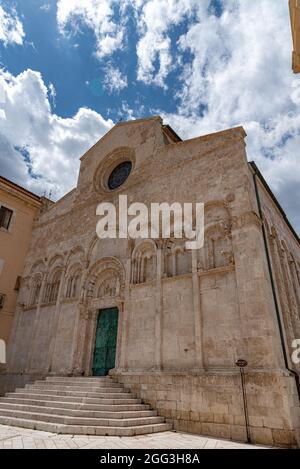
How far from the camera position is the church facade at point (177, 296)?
7.02 meters

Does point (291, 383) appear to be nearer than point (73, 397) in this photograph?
Yes

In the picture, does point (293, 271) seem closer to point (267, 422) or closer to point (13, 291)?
point (267, 422)

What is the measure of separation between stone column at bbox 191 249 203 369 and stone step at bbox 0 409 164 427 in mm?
1763

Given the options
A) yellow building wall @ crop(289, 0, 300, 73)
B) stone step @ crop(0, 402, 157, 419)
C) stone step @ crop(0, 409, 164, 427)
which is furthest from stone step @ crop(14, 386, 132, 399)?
yellow building wall @ crop(289, 0, 300, 73)

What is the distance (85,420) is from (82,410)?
1.89 feet

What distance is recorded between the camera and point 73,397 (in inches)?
314

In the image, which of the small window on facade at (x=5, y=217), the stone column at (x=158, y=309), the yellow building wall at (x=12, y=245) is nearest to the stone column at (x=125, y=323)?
the stone column at (x=158, y=309)

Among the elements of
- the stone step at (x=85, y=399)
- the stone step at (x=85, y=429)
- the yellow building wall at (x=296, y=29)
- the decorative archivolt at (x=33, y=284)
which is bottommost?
the stone step at (x=85, y=429)

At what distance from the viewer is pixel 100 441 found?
18.4ft

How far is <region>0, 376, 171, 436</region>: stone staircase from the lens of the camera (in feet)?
21.0

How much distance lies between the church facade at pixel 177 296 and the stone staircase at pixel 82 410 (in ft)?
1.87

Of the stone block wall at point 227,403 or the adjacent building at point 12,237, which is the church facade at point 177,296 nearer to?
the stone block wall at point 227,403
